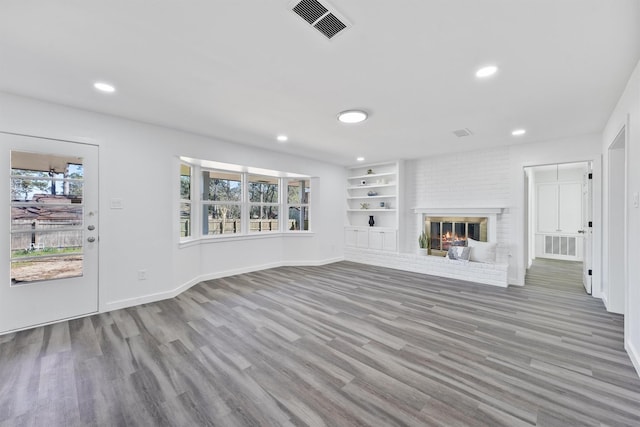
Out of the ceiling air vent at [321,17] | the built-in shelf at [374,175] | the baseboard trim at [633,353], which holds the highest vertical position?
the ceiling air vent at [321,17]

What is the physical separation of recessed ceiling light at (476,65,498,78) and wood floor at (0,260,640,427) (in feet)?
7.99

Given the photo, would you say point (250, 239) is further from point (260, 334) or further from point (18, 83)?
point (18, 83)

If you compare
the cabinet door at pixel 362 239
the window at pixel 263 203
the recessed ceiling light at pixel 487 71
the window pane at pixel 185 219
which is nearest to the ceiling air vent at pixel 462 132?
the recessed ceiling light at pixel 487 71

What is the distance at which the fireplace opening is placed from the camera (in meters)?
5.16

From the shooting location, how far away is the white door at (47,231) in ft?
8.93

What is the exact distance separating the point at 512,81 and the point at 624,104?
1.19 m

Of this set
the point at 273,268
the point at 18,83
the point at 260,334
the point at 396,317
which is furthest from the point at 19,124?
the point at 396,317

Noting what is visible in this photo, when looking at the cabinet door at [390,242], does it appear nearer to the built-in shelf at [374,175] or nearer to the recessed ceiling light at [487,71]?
the built-in shelf at [374,175]

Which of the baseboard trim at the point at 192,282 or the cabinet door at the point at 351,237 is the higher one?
the cabinet door at the point at 351,237

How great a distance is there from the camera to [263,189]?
18.9 ft

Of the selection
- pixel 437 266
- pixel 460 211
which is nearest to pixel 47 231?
pixel 437 266

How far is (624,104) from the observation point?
2.52 m

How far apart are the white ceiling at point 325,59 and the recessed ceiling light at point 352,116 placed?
0.33 ft

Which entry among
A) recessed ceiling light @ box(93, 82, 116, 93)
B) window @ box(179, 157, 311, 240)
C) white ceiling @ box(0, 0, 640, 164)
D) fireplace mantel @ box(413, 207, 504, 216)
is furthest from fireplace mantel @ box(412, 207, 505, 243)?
recessed ceiling light @ box(93, 82, 116, 93)
